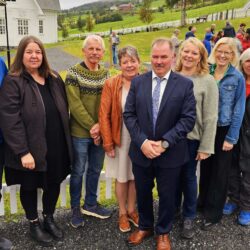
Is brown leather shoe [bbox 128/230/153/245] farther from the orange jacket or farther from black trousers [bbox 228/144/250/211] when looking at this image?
black trousers [bbox 228/144/250/211]

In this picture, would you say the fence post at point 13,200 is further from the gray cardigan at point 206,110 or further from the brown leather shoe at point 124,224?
the gray cardigan at point 206,110

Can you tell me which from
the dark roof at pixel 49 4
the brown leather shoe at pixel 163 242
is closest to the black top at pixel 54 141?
the brown leather shoe at pixel 163 242

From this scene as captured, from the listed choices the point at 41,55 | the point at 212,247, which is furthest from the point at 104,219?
the point at 41,55

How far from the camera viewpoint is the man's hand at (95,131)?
11.1 ft

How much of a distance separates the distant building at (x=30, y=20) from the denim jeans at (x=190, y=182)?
3377cm

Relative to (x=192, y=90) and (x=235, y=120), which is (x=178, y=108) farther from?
(x=235, y=120)

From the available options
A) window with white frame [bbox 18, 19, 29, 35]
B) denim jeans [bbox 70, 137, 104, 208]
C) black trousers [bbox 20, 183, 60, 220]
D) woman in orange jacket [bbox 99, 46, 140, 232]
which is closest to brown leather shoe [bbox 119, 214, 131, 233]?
woman in orange jacket [bbox 99, 46, 140, 232]

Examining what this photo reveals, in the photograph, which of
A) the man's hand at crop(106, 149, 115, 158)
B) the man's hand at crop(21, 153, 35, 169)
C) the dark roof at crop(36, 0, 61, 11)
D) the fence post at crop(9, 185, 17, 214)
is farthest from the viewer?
the dark roof at crop(36, 0, 61, 11)

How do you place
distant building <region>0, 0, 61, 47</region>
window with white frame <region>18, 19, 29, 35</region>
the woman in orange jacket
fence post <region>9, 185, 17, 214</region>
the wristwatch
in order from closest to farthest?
the wristwatch
the woman in orange jacket
fence post <region>9, 185, 17, 214</region>
distant building <region>0, 0, 61, 47</region>
window with white frame <region>18, 19, 29, 35</region>

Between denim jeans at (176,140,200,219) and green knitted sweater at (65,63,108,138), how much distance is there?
3.51ft

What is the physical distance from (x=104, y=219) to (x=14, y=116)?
1.74 m

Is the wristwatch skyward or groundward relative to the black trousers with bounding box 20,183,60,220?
skyward

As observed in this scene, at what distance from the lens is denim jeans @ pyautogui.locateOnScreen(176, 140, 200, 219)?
3357 mm

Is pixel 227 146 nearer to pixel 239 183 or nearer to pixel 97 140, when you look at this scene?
pixel 239 183
